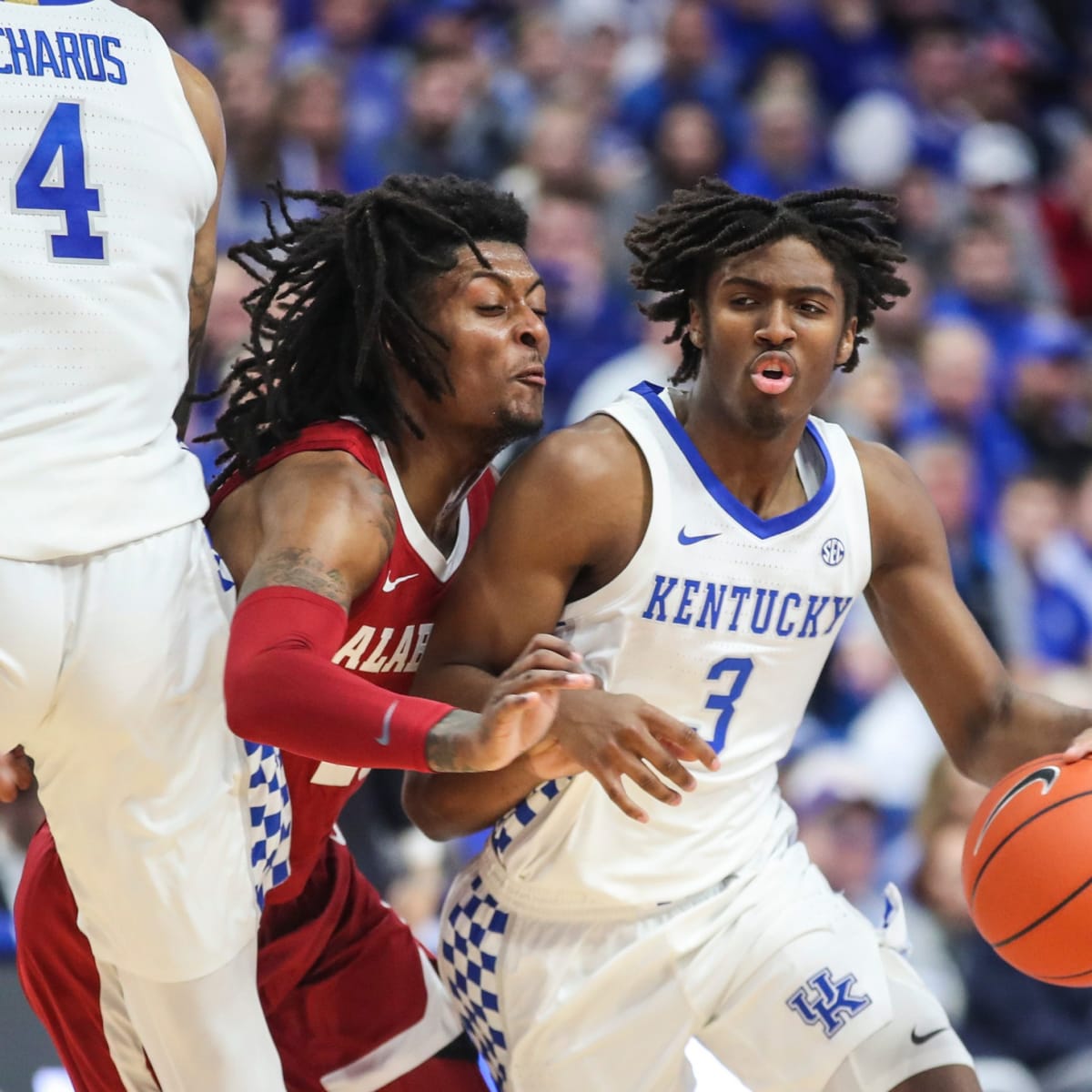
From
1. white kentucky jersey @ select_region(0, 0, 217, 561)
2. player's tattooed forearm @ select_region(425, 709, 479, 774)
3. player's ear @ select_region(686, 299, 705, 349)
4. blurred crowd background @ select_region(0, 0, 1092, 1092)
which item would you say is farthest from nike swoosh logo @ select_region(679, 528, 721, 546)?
blurred crowd background @ select_region(0, 0, 1092, 1092)

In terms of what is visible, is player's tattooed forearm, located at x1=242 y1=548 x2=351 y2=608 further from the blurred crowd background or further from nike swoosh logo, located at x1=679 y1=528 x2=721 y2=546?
the blurred crowd background

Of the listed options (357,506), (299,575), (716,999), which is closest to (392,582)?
(357,506)

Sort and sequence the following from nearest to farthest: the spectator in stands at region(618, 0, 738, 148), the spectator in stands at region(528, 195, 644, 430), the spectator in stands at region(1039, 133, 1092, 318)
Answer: the spectator in stands at region(528, 195, 644, 430)
the spectator in stands at region(618, 0, 738, 148)
the spectator in stands at region(1039, 133, 1092, 318)

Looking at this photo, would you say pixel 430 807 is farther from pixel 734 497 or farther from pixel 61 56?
pixel 61 56

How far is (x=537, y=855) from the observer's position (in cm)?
306

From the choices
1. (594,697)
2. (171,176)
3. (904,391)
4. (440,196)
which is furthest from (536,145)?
(594,697)

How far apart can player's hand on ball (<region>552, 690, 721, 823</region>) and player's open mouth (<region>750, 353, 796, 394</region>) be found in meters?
0.73

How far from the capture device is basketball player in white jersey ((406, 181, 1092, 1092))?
117 inches

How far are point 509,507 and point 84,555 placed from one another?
723mm

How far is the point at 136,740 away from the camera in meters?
2.64

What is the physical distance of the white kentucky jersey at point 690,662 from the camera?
3.00 m

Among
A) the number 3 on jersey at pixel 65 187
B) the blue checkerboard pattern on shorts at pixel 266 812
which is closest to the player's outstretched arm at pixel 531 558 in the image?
the blue checkerboard pattern on shorts at pixel 266 812

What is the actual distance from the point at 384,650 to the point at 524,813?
38cm

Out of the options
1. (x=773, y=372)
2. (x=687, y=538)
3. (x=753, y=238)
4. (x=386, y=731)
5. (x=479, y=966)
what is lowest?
(x=479, y=966)
